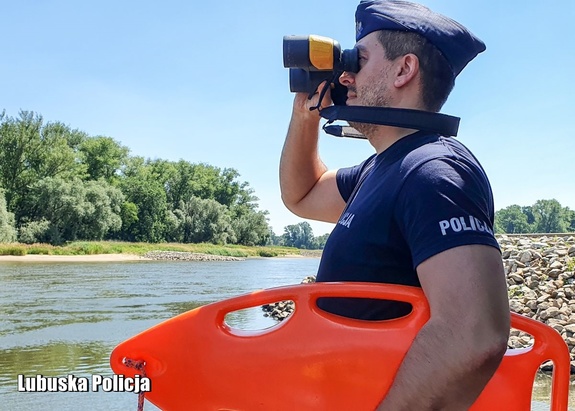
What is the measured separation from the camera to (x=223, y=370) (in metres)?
1.28

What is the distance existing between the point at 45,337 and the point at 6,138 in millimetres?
38196

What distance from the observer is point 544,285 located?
26.2 feet

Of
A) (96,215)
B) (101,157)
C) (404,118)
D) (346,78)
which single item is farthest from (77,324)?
(101,157)

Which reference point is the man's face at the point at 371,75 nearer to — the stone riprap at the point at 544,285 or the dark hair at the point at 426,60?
the dark hair at the point at 426,60

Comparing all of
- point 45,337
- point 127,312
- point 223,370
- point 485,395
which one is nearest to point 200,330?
point 223,370

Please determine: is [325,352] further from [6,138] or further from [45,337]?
[6,138]

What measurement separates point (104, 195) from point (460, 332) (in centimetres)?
4466

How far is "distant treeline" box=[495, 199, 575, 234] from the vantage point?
9444 centimetres

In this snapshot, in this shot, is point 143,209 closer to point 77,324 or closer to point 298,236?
point 77,324

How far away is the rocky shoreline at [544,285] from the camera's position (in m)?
6.37

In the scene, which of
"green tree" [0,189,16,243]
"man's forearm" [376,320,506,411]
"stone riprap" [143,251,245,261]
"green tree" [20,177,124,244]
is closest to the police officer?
"man's forearm" [376,320,506,411]

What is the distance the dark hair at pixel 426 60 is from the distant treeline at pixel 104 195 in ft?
125

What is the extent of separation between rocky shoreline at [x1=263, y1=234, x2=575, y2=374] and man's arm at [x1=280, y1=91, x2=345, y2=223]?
4.45m

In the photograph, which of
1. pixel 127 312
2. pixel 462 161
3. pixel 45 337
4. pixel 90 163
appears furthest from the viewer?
pixel 90 163
